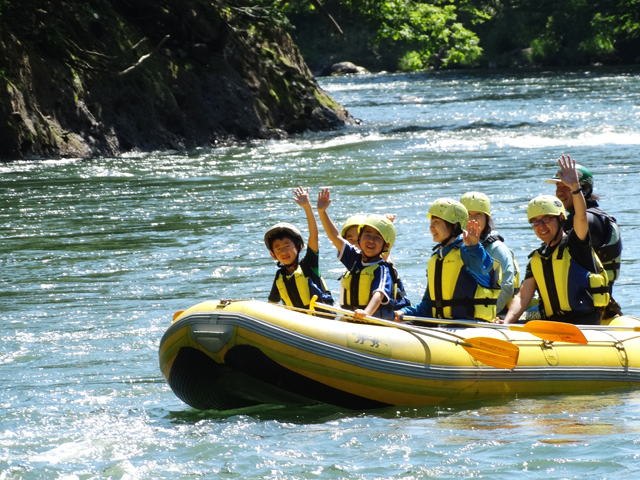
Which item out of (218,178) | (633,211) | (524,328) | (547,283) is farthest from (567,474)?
(218,178)

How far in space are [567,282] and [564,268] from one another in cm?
10

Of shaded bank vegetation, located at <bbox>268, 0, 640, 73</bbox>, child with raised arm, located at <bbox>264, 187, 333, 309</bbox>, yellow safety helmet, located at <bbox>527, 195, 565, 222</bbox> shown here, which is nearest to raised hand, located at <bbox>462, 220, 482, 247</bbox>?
yellow safety helmet, located at <bbox>527, 195, 565, 222</bbox>

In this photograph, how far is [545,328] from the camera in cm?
540

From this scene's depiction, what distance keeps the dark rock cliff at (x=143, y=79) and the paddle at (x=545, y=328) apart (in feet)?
37.6

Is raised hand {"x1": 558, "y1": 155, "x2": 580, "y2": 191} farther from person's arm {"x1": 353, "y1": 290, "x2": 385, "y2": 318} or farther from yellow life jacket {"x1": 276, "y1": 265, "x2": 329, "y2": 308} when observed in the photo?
yellow life jacket {"x1": 276, "y1": 265, "x2": 329, "y2": 308}

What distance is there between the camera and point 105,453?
4496 mm

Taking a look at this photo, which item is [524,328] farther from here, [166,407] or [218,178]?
[218,178]

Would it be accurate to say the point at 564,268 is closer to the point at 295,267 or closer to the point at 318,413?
the point at 295,267

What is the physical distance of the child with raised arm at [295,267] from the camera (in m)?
5.59

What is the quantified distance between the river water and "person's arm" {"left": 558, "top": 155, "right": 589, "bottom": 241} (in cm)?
99

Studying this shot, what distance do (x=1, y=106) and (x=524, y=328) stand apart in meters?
11.7

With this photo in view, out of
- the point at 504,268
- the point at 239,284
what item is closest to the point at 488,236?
the point at 504,268

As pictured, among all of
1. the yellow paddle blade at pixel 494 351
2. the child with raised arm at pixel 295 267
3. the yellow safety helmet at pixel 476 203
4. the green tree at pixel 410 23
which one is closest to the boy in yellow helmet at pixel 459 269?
the yellow safety helmet at pixel 476 203

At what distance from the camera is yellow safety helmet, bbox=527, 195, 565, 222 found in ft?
18.1
